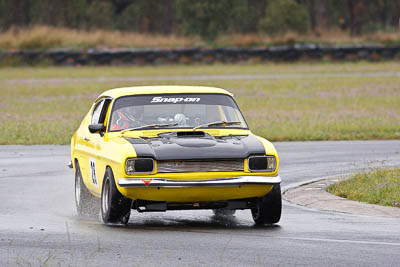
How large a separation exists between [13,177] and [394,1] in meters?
90.9

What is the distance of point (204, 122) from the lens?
1173 cm

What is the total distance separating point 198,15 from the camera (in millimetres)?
75188

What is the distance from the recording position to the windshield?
11570mm

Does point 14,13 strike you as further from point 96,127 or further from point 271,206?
point 271,206

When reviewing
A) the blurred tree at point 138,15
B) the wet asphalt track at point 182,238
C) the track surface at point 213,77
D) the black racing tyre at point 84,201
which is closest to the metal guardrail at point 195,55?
the track surface at point 213,77

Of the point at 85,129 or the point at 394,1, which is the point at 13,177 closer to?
the point at 85,129

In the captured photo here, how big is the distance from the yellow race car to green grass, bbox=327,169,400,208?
6.39 feet

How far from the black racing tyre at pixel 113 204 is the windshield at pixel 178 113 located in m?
0.89

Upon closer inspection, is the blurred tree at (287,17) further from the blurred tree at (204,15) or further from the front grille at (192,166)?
→ the front grille at (192,166)

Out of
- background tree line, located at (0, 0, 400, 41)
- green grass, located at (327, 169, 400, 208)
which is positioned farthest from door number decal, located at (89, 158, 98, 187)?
background tree line, located at (0, 0, 400, 41)

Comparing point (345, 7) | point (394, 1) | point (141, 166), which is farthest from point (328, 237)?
point (345, 7)

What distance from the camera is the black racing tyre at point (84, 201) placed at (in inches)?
478

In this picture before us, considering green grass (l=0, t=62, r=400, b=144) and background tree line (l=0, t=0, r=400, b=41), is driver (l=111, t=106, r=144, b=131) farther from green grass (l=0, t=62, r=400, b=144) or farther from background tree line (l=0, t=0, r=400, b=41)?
background tree line (l=0, t=0, r=400, b=41)

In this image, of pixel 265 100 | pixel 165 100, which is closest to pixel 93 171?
pixel 165 100
